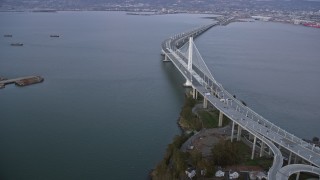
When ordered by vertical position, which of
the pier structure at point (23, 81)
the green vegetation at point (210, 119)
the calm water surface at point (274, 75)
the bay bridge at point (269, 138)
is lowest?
the calm water surface at point (274, 75)

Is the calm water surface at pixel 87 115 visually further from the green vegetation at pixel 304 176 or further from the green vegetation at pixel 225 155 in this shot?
the green vegetation at pixel 304 176

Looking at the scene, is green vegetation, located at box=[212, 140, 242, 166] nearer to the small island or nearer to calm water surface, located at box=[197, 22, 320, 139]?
the small island

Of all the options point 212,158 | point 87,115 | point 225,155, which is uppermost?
point 225,155

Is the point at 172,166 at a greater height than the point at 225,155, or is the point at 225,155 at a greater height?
the point at 225,155

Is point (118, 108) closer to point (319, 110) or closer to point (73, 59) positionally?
point (319, 110)

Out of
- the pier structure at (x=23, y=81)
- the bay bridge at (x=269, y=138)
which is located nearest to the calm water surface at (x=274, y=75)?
the bay bridge at (x=269, y=138)

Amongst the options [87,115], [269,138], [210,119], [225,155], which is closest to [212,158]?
[225,155]

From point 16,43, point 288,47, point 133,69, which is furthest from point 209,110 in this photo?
point 16,43

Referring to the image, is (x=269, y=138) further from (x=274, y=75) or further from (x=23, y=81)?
(x=23, y=81)
